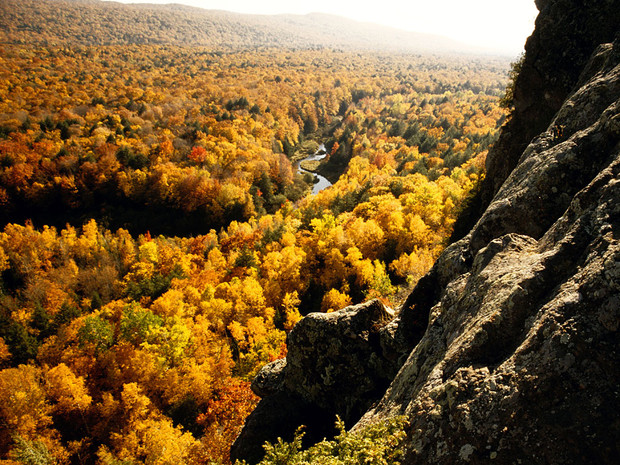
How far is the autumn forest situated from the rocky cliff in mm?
6537

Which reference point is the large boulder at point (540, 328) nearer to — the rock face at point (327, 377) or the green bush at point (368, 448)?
the green bush at point (368, 448)

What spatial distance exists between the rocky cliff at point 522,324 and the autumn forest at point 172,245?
21.4 ft

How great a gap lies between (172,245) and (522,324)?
74.6m

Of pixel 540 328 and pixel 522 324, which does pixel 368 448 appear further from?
pixel 540 328

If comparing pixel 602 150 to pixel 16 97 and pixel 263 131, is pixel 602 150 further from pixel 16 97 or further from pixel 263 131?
pixel 16 97

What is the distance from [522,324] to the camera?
25.2ft

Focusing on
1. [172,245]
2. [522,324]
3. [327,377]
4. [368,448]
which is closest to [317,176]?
[172,245]

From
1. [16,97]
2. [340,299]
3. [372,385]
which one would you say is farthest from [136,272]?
[16,97]

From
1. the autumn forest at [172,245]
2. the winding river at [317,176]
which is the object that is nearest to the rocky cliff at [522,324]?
the autumn forest at [172,245]

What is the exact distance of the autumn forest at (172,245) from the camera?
3228 centimetres

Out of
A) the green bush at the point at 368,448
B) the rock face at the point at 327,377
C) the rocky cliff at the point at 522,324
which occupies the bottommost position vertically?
the rock face at the point at 327,377

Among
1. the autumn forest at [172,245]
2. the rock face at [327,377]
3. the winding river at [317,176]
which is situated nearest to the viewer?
the rock face at [327,377]

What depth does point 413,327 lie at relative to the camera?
1355cm

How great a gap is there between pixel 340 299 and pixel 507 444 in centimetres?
3646
